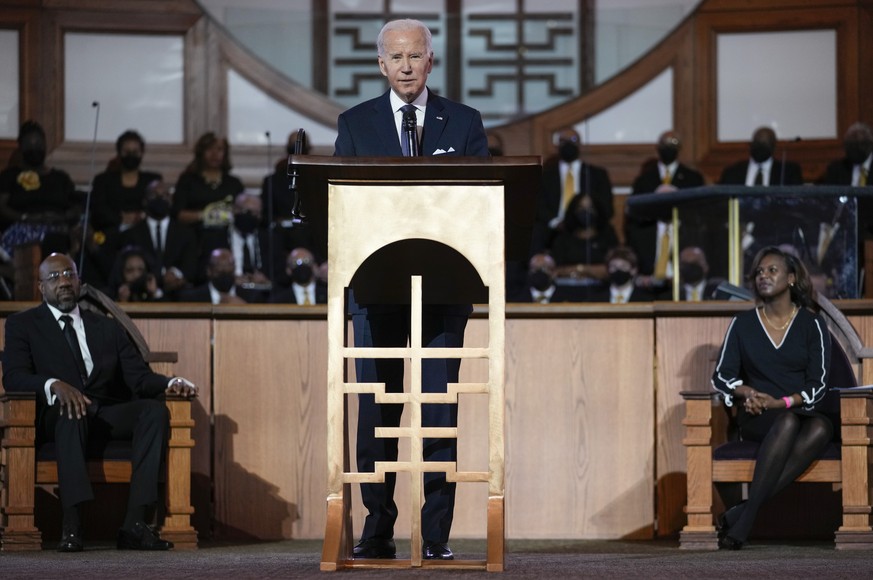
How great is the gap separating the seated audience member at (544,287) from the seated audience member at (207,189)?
1756 millimetres

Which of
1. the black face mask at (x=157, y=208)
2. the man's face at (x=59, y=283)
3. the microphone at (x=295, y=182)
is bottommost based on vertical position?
the man's face at (x=59, y=283)

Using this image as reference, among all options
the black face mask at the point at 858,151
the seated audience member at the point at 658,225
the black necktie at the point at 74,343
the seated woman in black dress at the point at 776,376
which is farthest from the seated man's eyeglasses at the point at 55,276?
the black face mask at the point at 858,151

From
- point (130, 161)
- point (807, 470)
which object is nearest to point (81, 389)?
point (807, 470)

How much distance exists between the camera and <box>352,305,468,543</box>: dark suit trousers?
3.21 metres

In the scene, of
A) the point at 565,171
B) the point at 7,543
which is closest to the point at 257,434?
the point at 7,543

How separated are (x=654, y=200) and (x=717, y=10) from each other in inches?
148

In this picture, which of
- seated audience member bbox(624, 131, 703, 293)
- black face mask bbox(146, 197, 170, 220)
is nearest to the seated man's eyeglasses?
black face mask bbox(146, 197, 170, 220)

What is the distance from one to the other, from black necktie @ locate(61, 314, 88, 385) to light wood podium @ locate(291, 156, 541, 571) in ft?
7.21

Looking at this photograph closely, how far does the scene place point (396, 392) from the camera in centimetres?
333

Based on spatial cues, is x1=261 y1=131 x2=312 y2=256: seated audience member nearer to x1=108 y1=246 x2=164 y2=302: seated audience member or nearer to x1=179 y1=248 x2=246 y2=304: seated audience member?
x1=179 y1=248 x2=246 y2=304: seated audience member

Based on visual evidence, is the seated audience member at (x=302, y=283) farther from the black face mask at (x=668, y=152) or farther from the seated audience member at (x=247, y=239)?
the black face mask at (x=668, y=152)

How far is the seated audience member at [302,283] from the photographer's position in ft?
24.6

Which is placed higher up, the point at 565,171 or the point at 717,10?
the point at 717,10

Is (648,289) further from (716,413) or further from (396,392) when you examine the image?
(396,392)
